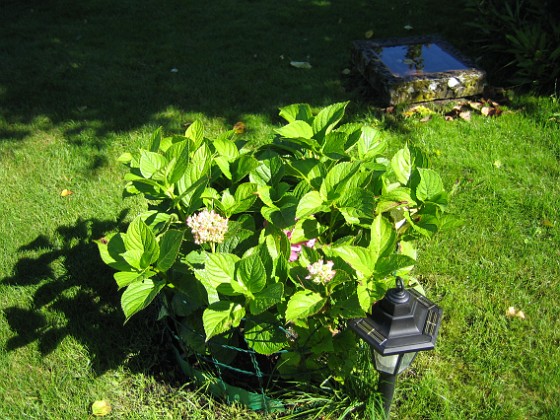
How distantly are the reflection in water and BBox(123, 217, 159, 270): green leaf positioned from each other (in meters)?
3.26

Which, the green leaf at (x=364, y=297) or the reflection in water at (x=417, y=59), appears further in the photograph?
the reflection in water at (x=417, y=59)

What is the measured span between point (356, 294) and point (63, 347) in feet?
5.44

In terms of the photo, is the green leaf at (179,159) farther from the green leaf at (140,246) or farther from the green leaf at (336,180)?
the green leaf at (336,180)

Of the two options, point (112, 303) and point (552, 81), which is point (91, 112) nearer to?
point (112, 303)

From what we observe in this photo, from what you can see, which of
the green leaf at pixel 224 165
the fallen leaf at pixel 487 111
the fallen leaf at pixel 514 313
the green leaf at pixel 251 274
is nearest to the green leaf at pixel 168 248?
the green leaf at pixel 251 274

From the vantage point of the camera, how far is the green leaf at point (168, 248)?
1.89m

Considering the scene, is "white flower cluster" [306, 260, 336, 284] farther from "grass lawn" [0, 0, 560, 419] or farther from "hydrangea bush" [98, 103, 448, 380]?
"grass lawn" [0, 0, 560, 419]

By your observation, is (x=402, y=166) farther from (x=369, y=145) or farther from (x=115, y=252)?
(x=115, y=252)

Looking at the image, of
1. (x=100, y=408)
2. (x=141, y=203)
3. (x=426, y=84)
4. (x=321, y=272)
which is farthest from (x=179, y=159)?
(x=426, y=84)

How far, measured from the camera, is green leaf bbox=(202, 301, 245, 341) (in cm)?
187

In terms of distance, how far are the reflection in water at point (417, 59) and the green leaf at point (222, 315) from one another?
129 inches

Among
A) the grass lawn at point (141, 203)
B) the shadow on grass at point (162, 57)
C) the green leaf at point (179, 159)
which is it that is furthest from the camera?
the shadow on grass at point (162, 57)

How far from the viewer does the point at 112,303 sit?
299 centimetres

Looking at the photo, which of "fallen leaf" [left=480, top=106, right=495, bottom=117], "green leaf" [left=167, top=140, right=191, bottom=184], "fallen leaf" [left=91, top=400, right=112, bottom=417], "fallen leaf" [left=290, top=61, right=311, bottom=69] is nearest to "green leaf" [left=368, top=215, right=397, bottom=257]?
"green leaf" [left=167, top=140, right=191, bottom=184]
